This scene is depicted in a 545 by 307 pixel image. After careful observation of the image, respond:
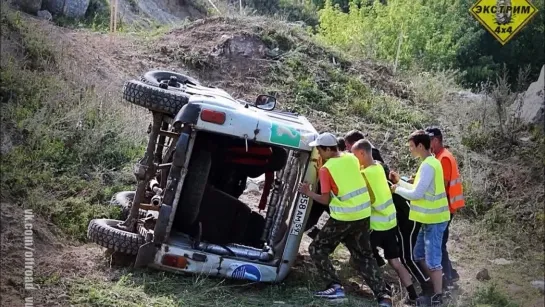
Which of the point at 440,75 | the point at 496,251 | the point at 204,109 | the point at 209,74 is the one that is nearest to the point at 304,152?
the point at 204,109

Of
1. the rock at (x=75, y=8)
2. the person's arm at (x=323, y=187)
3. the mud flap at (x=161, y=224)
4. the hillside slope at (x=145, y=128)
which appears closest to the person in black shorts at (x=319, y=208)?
the hillside slope at (x=145, y=128)

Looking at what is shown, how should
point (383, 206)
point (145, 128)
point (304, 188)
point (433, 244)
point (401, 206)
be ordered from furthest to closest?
point (145, 128)
point (401, 206)
point (433, 244)
point (383, 206)
point (304, 188)

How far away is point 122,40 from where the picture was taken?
535 inches

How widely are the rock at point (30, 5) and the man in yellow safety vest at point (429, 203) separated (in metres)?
9.23

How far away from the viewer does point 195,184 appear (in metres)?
5.83

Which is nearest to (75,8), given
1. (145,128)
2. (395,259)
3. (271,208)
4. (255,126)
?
(145,128)

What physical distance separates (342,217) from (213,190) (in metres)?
1.17

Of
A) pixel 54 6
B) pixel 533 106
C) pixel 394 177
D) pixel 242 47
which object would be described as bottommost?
pixel 394 177

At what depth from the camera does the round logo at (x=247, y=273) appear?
594cm

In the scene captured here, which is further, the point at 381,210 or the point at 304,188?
the point at 381,210

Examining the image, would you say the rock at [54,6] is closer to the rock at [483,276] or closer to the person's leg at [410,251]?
the person's leg at [410,251]

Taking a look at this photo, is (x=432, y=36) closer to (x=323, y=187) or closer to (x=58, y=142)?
(x=58, y=142)

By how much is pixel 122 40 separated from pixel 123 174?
19.6 feet

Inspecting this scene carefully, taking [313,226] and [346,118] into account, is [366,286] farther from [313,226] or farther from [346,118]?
[346,118]
